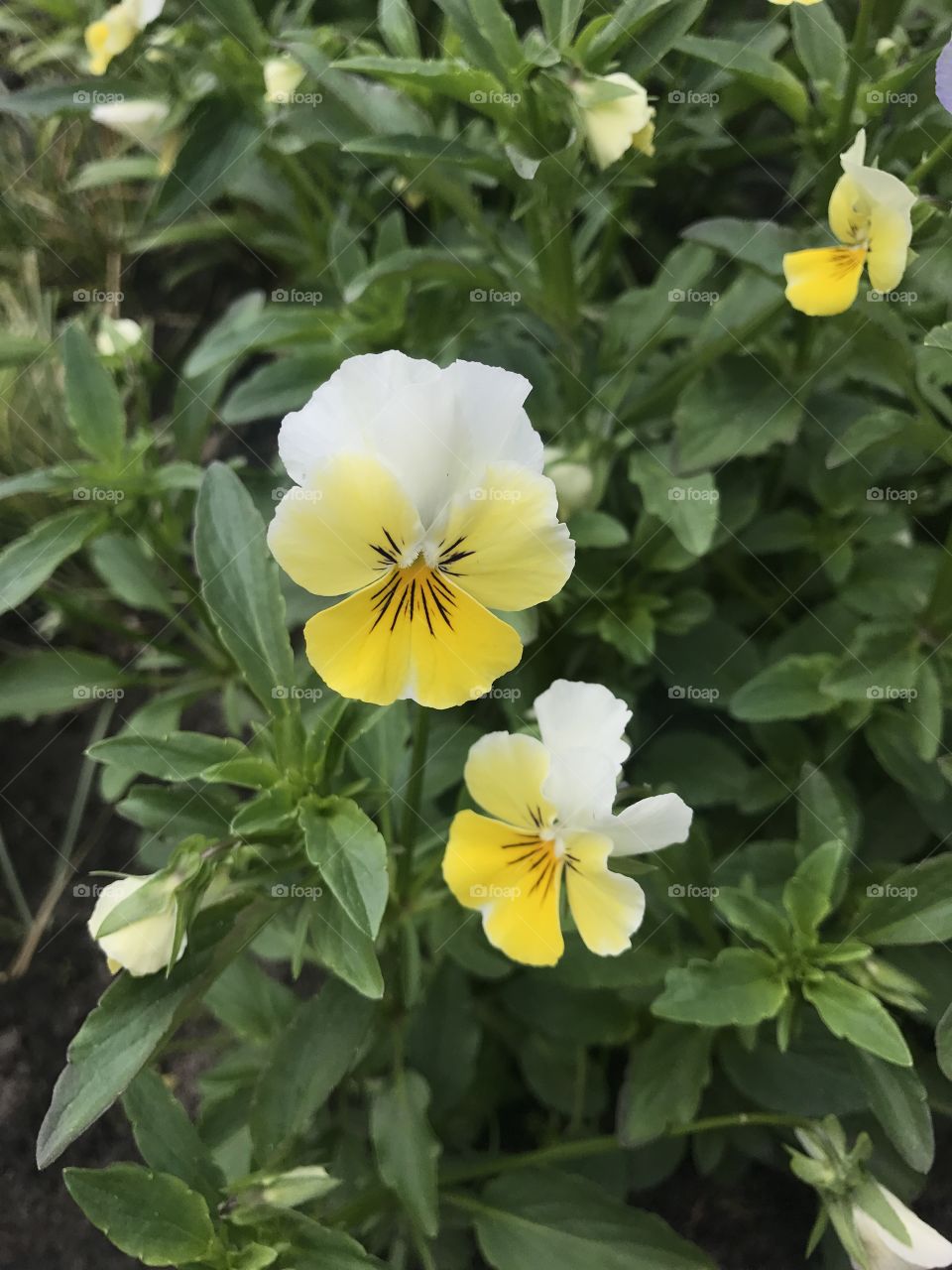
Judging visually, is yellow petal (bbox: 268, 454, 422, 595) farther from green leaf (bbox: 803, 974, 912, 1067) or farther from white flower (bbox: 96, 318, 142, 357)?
white flower (bbox: 96, 318, 142, 357)

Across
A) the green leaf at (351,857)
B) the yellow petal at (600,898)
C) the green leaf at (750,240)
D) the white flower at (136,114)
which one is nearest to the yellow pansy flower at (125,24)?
the white flower at (136,114)

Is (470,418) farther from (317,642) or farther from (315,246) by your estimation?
(315,246)

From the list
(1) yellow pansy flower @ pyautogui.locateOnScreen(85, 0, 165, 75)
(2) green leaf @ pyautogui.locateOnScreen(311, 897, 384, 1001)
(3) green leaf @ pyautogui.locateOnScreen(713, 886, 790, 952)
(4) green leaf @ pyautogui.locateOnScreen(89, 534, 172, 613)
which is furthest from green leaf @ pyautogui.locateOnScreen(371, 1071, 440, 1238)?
(1) yellow pansy flower @ pyautogui.locateOnScreen(85, 0, 165, 75)

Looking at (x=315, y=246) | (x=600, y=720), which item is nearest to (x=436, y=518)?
(x=600, y=720)

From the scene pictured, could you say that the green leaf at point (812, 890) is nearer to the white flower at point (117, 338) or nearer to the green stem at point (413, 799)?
the green stem at point (413, 799)

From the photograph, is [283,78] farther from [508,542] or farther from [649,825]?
[649,825]
